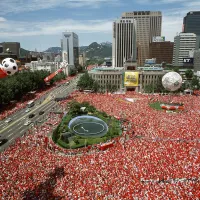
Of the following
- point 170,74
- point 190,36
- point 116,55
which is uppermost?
point 190,36

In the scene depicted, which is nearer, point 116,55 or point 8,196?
point 8,196

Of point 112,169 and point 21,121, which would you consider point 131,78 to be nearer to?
point 21,121

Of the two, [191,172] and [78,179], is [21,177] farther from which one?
[191,172]

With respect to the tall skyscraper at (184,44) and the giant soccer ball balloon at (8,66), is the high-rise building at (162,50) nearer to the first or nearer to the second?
the tall skyscraper at (184,44)

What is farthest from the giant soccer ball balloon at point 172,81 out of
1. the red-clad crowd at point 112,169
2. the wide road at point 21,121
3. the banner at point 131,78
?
the wide road at point 21,121

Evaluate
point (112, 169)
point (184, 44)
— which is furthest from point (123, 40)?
point (112, 169)

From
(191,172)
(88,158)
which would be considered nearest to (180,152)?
(191,172)
